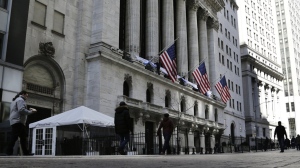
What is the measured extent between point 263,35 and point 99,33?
71.4 meters

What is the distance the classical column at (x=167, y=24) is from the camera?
128 ft

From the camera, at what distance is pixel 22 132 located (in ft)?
38.0

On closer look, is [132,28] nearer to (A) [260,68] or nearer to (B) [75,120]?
(B) [75,120]

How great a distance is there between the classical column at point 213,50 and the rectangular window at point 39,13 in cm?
3204

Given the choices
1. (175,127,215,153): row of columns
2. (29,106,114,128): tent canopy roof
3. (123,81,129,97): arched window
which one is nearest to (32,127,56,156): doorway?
(29,106,114,128): tent canopy roof

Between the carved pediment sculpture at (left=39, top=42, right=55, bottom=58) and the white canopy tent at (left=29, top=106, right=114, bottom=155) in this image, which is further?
the carved pediment sculpture at (left=39, top=42, right=55, bottom=58)

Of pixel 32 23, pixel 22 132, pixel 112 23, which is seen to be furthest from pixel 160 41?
pixel 22 132

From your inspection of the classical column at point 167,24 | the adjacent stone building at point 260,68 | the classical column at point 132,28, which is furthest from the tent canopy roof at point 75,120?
the adjacent stone building at point 260,68

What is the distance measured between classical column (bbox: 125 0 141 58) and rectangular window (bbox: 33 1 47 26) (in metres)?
9.93

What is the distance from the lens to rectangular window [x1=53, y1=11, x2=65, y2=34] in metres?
25.1

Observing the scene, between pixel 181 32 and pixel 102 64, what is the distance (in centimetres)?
1891

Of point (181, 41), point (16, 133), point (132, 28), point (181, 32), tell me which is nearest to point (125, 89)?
point (132, 28)

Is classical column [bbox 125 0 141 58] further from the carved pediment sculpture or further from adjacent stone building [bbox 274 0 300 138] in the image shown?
adjacent stone building [bbox 274 0 300 138]

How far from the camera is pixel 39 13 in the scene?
23.8m
